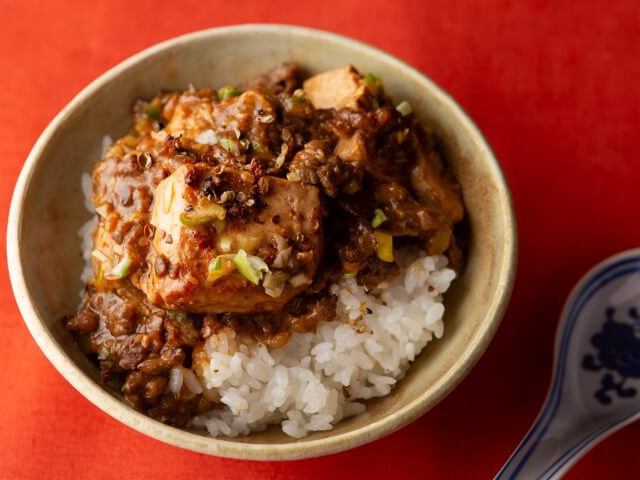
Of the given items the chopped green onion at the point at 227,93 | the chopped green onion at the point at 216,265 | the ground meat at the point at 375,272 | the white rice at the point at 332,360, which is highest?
the chopped green onion at the point at 227,93

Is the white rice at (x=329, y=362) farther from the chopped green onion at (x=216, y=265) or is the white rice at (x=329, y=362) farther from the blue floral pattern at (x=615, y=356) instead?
the blue floral pattern at (x=615, y=356)

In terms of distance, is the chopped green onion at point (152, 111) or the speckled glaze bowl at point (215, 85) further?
the chopped green onion at point (152, 111)

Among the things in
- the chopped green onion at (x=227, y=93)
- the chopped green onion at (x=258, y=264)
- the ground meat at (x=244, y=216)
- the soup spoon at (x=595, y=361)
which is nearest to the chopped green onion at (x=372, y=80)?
the ground meat at (x=244, y=216)

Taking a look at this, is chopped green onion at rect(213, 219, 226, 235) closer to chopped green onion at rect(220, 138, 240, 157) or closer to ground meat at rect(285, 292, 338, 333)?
chopped green onion at rect(220, 138, 240, 157)

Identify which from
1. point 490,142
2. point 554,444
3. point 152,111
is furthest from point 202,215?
point 490,142

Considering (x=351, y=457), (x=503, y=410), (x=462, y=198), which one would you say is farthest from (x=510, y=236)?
(x=351, y=457)

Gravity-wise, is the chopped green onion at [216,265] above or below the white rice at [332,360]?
above

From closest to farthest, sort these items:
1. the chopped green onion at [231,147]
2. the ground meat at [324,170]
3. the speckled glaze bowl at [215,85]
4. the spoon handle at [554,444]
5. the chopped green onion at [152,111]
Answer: the speckled glaze bowl at [215,85] < the ground meat at [324,170] < the chopped green onion at [231,147] < the spoon handle at [554,444] < the chopped green onion at [152,111]

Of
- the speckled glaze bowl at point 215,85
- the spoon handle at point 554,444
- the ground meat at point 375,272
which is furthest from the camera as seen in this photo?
the spoon handle at point 554,444
